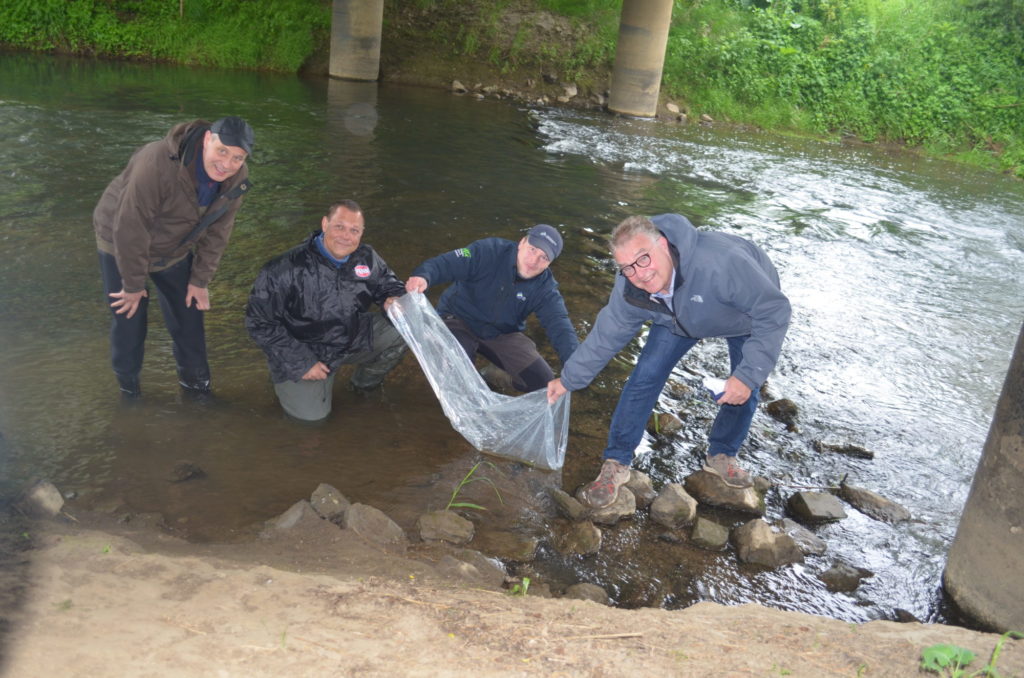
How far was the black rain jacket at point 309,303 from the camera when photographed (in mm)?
4641

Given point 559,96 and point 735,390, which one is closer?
point 735,390

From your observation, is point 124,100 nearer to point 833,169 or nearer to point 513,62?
point 513,62

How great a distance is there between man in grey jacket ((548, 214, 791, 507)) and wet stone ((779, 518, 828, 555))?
90 cm

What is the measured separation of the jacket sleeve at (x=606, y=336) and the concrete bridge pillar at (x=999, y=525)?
1.65 metres

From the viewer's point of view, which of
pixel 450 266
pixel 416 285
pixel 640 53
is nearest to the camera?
pixel 416 285

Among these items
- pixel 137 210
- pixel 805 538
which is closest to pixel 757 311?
pixel 805 538

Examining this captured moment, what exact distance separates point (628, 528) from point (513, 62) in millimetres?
19137

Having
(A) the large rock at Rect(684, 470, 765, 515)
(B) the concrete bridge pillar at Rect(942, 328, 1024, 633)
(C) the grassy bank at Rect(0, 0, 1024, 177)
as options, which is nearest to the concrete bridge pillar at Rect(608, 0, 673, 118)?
(C) the grassy bank at Rect(0, 0, 1024, 177)

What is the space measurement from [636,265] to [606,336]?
1.55 ft

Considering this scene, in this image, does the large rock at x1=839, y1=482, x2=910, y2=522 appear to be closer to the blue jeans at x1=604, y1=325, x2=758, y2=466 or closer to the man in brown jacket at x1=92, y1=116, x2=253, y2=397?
the blue jeans at x1=604, y1=325, x2=758, y2=466

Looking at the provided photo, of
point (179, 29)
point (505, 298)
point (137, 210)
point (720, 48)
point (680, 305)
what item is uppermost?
point (720, 48)

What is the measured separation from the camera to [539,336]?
670cm

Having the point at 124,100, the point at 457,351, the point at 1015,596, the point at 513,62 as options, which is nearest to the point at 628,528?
the point at 457,351

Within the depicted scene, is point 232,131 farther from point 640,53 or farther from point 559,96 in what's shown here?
point 559,96
